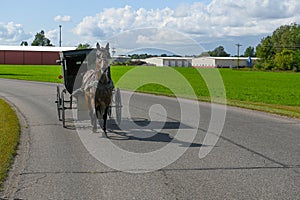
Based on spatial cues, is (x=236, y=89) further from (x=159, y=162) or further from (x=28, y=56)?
(x=28, y=56)

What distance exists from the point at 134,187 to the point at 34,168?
84.2 inches

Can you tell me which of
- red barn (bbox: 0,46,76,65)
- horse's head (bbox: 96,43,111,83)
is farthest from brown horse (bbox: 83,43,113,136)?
Result: red barn (bbox: 0,46,76,65)

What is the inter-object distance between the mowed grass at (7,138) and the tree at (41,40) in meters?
179

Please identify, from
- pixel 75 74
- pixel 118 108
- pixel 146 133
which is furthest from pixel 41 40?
pixel 146 133

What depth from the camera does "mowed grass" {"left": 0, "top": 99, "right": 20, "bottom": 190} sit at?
8430 mm

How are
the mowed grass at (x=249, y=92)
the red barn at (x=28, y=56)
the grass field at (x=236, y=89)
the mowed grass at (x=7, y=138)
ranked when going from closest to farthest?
the mowed grass at (x=7, y=138)
the mowed grass at (x=249, y=92)
the grass field at (x=236, y=89)
the red barn at (x=28, y=56)

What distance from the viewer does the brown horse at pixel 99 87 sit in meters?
11.0

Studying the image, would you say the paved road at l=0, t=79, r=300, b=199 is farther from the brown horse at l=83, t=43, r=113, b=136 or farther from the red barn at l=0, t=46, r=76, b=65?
the red barn at l=0, t=46, r=76, b=65

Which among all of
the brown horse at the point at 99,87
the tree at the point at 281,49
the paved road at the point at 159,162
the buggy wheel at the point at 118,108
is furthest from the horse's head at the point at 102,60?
the tree at the point at 281,49

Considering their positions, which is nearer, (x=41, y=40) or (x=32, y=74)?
(x=32, y=74)

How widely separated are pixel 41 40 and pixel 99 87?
615 feet

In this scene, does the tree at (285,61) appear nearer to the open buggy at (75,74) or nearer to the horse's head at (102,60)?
the open buggy at (75,74)

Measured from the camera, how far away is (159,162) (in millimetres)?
8789

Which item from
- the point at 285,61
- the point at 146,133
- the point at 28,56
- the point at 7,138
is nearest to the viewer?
the point at 7,138
